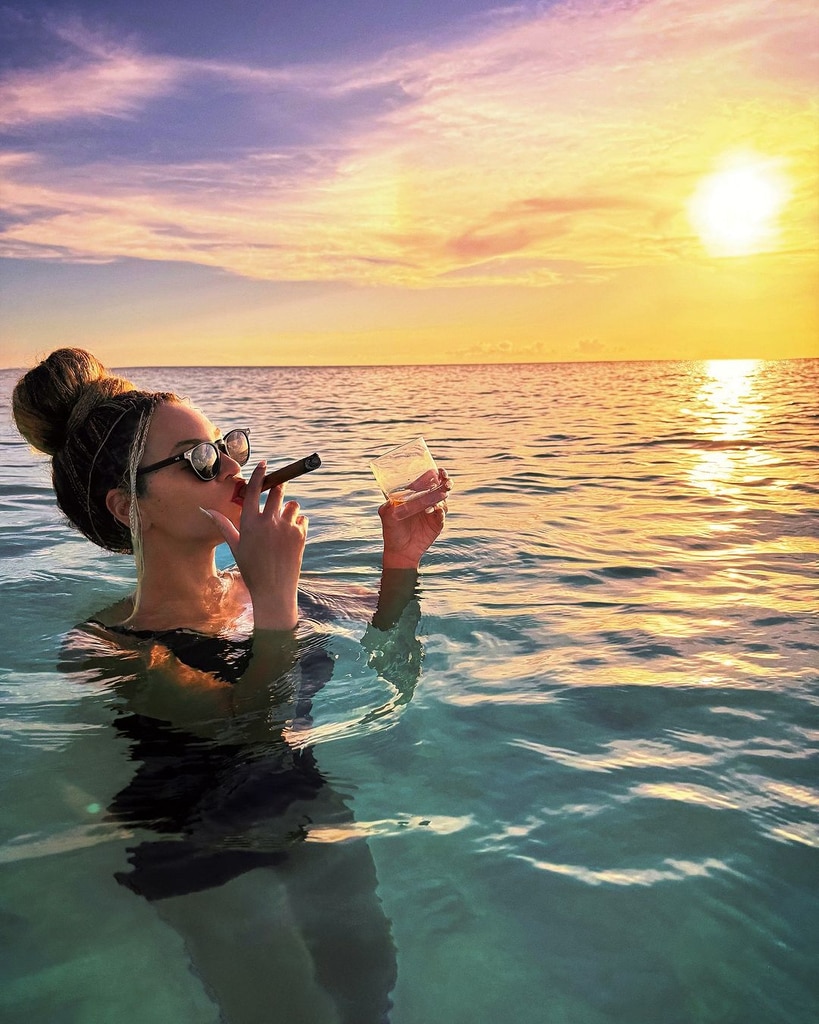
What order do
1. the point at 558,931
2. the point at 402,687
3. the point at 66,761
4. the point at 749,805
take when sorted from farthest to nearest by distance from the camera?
the point at 402,687 → the point at 66,761 → the point at 749,805 → the point at 558,931

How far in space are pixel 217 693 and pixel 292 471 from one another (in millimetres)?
1062

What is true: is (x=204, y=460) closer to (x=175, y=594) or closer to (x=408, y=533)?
(x=175, y=594)

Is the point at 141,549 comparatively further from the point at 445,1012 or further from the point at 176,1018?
the point at 445,1012

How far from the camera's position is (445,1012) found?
Result: 2.37 m

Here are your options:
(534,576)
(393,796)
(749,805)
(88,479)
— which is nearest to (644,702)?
(749,805)

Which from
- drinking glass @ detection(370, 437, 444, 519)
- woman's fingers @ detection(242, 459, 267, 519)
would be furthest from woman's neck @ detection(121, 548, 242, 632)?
drinking glass @ detection(370, 437, 444, 519)

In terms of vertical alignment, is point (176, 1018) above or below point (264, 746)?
below

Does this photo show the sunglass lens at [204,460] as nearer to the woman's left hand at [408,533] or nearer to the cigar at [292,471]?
the cigar at [292,471]

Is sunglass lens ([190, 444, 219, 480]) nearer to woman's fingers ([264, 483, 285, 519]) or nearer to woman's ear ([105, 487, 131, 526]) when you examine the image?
woman's ear ([105, 487, 131, 526])

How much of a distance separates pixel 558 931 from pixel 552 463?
10.2 metres

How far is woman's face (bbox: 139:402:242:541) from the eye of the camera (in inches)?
152

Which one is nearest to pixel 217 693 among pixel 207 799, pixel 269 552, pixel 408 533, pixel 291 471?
pixel 207 799

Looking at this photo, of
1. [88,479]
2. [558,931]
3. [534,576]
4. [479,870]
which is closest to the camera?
[558,931]

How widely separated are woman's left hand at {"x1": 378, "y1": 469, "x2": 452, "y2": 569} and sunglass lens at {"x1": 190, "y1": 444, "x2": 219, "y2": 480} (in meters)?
1.09
